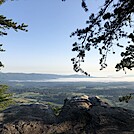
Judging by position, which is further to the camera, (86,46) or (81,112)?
(81,112)

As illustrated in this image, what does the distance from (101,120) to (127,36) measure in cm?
827

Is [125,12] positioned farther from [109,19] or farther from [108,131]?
[108,131]

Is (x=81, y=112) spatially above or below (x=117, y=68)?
below

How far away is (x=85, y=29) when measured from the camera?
17.8m

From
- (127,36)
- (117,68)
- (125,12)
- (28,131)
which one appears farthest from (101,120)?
(125,12)

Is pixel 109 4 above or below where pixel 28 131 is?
above

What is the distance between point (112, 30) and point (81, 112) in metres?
9.47

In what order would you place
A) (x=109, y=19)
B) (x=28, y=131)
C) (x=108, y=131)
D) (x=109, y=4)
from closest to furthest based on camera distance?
(x=109, y=4)
(x=109, y=19)
(x=108, y=131)
(x=28, y=131)

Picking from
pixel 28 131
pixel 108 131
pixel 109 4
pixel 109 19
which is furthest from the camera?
pixel 28 131

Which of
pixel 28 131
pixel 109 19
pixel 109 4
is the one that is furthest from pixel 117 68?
pixel 28 131

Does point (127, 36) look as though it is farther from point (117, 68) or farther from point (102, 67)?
point (117, 68)

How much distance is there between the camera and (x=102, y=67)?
1841 centimetres

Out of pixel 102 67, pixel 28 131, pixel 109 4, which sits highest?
pixel 109 4

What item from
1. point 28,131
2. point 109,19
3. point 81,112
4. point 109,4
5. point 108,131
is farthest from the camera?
point 81,112
